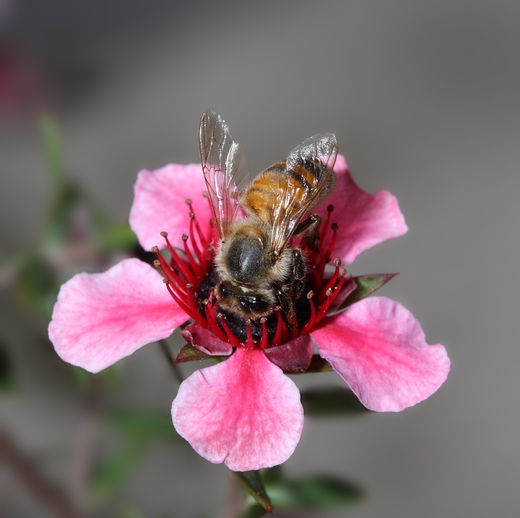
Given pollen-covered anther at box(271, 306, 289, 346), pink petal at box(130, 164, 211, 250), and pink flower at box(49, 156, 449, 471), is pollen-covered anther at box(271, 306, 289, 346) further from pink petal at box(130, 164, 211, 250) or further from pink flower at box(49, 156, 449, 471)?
pink petal at box(130, 164, 211, 250)

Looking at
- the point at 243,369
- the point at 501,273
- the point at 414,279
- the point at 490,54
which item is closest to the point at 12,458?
the point at 243,369

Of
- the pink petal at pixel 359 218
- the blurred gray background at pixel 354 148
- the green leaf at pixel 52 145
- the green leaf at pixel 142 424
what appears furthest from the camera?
the blurred gray background at pixel 354 148

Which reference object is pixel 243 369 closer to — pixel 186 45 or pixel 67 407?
pixel 67 407

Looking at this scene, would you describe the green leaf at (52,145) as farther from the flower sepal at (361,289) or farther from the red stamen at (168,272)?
the flower sepal at (361,289)

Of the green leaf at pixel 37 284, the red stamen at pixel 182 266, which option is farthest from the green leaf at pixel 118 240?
the red stamen at pixel 182 266

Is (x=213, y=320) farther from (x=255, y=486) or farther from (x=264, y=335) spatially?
(x=255, y=486)

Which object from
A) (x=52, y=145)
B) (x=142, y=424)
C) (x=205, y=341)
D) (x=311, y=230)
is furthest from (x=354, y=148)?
(x=205, y=341)
